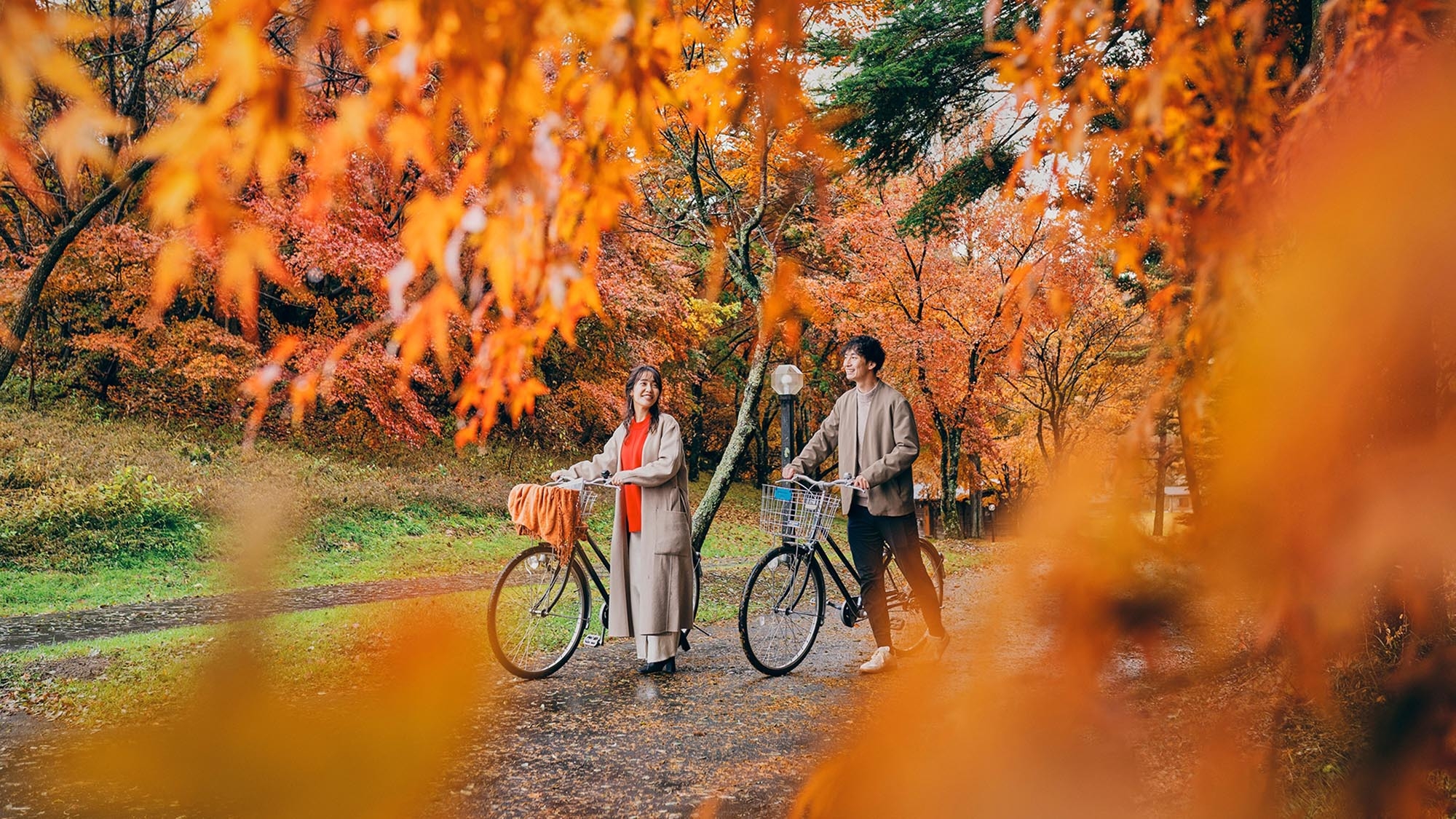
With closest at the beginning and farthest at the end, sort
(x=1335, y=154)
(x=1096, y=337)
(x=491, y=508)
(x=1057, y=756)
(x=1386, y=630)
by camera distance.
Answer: (x=1335, y=154) → (x=1386, y=630) → (x=1057, y=756) → (x=491, y=508) → (x=1096, y=337)

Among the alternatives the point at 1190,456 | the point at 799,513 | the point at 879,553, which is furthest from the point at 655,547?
the point at 1190,456

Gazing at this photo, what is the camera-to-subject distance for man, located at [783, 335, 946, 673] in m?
5.34

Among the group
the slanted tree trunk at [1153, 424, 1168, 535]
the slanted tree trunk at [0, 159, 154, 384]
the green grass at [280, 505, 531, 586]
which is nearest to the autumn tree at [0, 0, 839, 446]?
the slanted tree trunk at [1153, 424, 1168, 535]

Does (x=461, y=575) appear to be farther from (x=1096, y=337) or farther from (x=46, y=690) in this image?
(x=1096, y=337)

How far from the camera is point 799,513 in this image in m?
5.54

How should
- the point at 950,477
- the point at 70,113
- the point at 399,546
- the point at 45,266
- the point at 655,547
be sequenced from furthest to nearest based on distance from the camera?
the point at 950,477 < the point at 399,546 < the point at 45,266 < the point at 655,547 < the point at 70,113

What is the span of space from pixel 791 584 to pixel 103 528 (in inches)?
400

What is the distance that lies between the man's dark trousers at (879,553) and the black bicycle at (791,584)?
0.09m

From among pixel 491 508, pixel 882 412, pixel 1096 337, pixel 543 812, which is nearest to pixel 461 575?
pixel 491 508

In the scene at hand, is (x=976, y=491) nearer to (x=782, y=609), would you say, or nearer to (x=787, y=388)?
(x=787, y=388)

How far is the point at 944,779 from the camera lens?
3377 millimetres

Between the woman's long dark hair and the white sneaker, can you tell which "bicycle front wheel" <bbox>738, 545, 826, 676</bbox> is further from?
the woman's long dark hair

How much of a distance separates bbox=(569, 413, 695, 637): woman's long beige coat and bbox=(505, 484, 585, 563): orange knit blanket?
0.23 metres

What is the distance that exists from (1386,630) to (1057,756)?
3.58 feet
